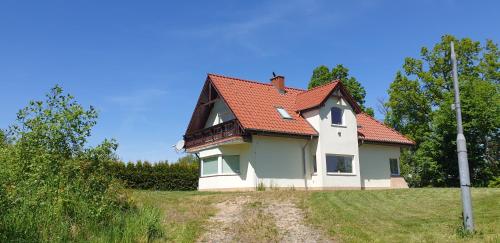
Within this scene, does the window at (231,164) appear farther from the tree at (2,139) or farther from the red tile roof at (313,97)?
the tree at (2,139)

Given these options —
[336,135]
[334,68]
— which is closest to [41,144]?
[336,135]

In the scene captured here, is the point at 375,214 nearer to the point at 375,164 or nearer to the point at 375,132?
the point at 375,164

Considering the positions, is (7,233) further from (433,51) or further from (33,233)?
(433,51)

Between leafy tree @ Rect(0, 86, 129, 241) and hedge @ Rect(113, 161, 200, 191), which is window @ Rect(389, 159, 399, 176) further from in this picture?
leafy tree @ Rect(0, 86, 129, 241)

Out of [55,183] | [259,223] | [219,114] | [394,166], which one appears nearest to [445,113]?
[394,166]

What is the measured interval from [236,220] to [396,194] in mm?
9286

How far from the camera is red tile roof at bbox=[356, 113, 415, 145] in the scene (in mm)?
32731

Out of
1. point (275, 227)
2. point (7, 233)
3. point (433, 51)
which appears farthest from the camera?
point (433, 51)

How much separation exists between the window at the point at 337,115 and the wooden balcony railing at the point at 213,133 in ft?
21.6

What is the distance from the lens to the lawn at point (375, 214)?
13.5m

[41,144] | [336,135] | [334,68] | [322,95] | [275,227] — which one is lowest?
[275,227]

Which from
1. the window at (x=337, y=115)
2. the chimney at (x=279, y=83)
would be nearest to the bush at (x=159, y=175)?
the chimney at (x=279, y=83)

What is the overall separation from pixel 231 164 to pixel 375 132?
11.2m

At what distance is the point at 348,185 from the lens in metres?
29.9
